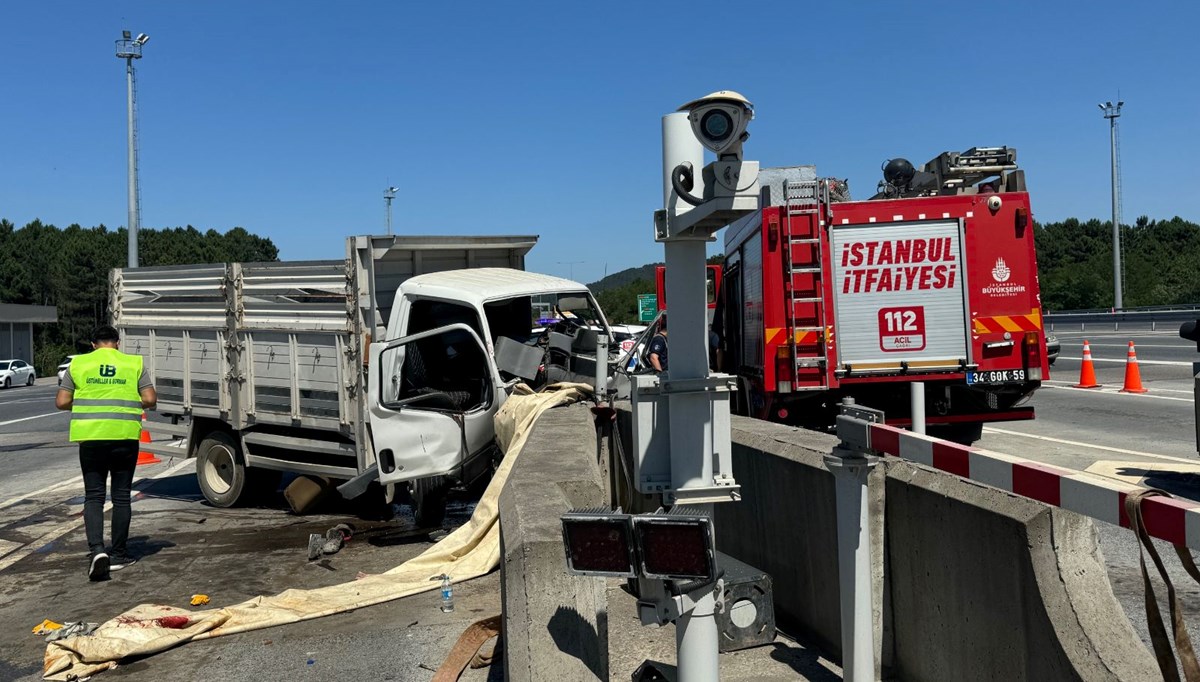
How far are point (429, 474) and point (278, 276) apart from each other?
3.25 m

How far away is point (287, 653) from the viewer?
559 cm

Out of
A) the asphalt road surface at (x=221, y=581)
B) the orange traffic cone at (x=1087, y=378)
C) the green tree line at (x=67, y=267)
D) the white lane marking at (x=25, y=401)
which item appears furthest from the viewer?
the green tree line at (x=67, y=267)

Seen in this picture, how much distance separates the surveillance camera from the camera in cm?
290

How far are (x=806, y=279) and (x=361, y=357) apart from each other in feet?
14.2

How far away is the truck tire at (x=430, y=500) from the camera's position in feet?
30.0

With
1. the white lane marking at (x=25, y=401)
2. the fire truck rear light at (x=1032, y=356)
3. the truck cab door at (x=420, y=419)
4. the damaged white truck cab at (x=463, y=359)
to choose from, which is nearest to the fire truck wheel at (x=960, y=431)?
the fire truck rear light at (x=1032, y=356)

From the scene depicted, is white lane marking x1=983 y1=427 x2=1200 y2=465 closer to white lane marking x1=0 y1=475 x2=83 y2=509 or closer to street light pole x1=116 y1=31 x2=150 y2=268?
white lane marking x1=0 y1=475 x2=83 y2=509

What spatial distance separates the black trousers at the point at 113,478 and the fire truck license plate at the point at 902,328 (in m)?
6.78

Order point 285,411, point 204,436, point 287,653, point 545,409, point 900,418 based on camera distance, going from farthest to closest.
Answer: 1. point 204,436
2. point 285,411
3. point 900,418
4. point 545,409
5. point 287,653

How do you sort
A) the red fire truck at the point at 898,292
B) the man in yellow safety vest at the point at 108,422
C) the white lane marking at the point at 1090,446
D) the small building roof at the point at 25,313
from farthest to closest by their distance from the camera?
the small building roof at the point at 25,313
the white lane marking at the point at 1090,446
the red fire truck at the point at 898,292
the man in yellow safety vest at the point at 108,422

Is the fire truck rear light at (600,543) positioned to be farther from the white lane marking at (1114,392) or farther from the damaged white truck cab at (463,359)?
the white lane marking at (1114,392)

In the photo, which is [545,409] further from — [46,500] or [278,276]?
[46,500]

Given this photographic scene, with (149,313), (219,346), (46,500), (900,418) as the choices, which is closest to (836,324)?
(900,418)

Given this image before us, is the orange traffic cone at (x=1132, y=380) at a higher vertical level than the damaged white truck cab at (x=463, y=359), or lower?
lower
